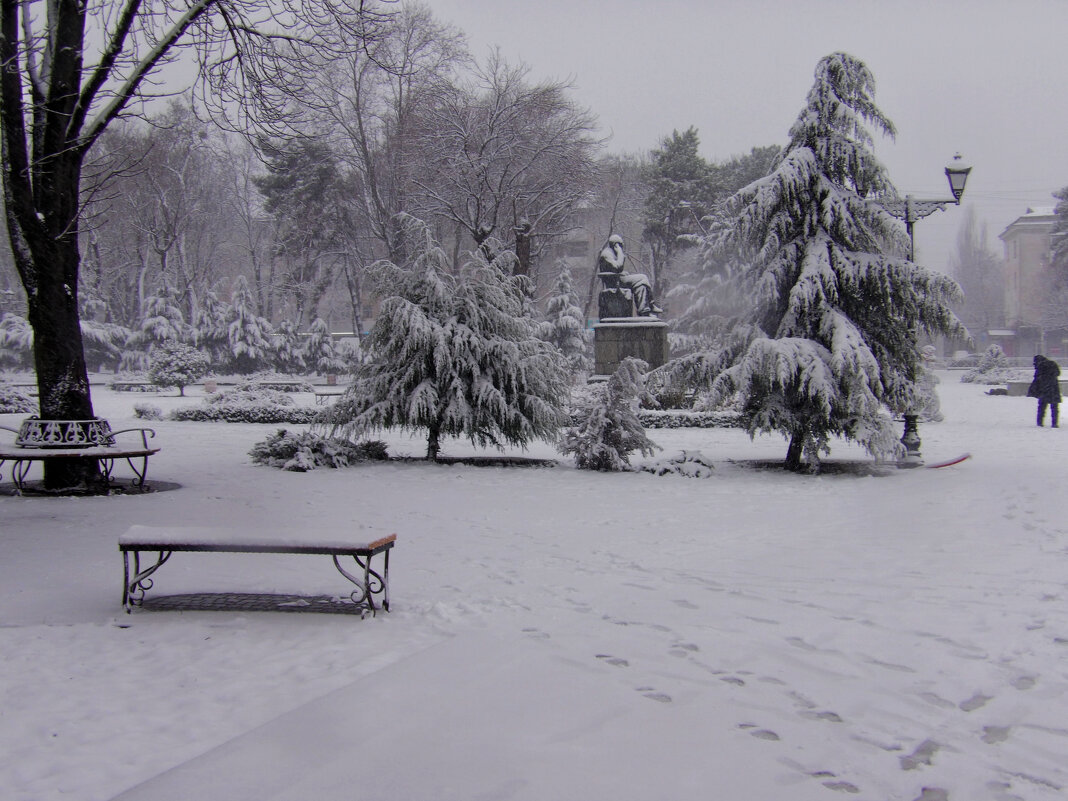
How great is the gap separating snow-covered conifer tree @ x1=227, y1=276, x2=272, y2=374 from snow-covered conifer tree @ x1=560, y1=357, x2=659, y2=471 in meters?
30.2

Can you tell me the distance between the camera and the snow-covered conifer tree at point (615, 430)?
40.9ft

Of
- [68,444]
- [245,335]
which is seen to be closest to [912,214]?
[68,444]

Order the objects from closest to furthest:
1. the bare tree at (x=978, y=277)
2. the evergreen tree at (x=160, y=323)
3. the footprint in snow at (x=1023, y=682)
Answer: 1. the footprint in snow at (x=1023, y=682)
2. the evergreen tree at (x=160, y=323)
3. the bare tree at (x=978, y=277)

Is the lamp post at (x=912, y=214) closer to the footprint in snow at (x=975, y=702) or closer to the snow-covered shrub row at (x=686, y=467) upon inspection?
the snow-covered shrub row at (x=686, y=467)

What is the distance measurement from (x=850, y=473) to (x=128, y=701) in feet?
34.9

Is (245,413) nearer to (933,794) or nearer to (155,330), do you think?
(933,794)

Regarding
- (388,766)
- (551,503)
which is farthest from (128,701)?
(551,503)

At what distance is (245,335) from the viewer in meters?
39.6

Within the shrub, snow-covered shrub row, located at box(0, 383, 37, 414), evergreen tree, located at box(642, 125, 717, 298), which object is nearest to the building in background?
evergreen tree, located at box(642, 125, 717, 298)

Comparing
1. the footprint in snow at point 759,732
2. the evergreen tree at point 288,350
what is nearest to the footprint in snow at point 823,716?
the footprint in snow at point 759,732

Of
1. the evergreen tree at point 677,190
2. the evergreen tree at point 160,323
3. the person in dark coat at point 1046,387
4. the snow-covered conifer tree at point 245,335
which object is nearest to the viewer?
the person in dark coat at point 1046,387

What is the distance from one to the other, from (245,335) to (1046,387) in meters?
32.3

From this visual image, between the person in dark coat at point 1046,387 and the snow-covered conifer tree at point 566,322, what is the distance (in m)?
19.0

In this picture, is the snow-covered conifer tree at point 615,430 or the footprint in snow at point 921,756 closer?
the footprint in snow at point 921,756
